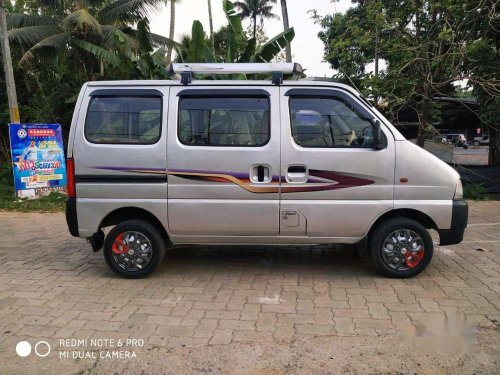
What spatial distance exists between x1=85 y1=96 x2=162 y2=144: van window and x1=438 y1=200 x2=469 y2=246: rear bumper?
325 centimetres

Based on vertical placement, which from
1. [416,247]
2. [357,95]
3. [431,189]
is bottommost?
[416,247]

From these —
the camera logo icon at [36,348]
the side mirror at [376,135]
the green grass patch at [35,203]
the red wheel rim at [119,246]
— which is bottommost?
the camera logo icon at [36,348]

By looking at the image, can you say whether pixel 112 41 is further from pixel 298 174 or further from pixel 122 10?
pixel 298 174

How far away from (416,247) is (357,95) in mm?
1751

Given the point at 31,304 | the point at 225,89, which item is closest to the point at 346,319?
the point at 225,89

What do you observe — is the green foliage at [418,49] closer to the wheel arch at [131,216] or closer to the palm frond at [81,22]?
the wheel arch at [131,216]

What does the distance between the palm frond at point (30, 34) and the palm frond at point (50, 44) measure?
0.54 metres

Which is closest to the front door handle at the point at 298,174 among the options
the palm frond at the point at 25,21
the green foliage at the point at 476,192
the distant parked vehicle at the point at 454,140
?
the green foliage at the point at 476,192

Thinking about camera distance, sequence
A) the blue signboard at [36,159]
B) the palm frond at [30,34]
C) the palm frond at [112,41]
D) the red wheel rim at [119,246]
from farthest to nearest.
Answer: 1. the palm frond at [30,34]
2. the palm frond at [112,41]
3. the blue signboard at [36,159]
4. the red wheel rim at [119,246]

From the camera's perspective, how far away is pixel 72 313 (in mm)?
4074

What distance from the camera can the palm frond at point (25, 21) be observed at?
15438mm

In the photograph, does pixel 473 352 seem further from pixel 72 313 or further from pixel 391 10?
pixel 391 10

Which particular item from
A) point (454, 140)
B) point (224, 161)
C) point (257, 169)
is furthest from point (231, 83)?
point (454, 140)

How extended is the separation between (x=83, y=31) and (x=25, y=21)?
2.90 m
